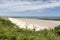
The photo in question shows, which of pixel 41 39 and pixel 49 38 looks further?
pixel 49 38

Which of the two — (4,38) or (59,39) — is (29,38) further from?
(59,39)

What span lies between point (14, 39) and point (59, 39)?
215 centimetres

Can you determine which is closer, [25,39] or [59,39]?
[25,39]

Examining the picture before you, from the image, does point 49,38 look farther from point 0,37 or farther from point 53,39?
point 0,37

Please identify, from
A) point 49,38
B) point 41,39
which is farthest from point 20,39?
point 49,38

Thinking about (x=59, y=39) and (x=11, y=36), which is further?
(x=59, y=39)

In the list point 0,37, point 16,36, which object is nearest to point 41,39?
point 16,36

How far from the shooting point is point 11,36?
8094 mm

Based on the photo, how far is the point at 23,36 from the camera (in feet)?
27.1

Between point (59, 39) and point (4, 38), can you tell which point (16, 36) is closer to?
point (4, 38)

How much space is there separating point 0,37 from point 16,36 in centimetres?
57

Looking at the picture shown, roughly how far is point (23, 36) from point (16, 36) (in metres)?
0.22

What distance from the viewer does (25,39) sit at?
26.7ft

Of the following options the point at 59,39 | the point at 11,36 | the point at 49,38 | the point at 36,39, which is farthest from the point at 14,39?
the point at 59,39
